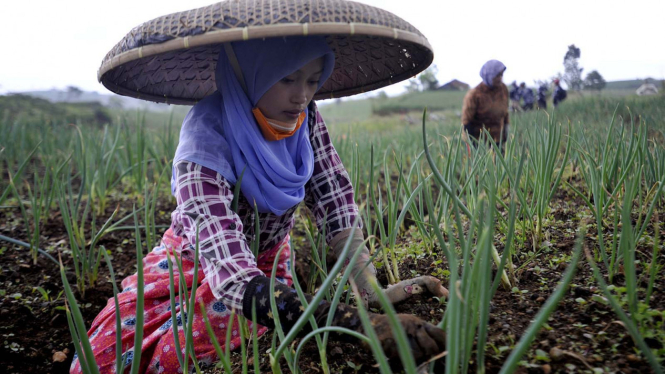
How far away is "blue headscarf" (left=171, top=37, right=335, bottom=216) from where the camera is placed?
3.84 feet

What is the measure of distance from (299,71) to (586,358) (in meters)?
0.92

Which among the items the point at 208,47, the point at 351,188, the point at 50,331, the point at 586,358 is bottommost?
the point at 50,331

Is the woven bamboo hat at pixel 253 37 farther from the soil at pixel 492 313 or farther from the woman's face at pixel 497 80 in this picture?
the woman's face at pixel 497 80

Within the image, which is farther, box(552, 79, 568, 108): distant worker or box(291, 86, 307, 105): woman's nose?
box(552, 79, 568, 108): distant worker

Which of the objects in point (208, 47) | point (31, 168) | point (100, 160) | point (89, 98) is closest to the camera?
point (208, 47)

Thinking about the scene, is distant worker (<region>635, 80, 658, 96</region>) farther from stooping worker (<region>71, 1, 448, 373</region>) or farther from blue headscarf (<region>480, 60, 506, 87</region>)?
blue headscarf (<region>480, 60, 506, 87</region>)

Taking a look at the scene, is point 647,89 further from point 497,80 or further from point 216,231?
point 497,80

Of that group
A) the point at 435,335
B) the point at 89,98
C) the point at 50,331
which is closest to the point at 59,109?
the point at 89,98

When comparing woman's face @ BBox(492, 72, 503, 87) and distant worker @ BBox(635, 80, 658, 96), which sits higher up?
woman's face @ BBox(492, 72, 503, 87)

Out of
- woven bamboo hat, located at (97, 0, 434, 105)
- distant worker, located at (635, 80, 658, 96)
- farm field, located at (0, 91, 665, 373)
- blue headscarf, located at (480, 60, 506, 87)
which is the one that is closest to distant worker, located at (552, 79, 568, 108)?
farm field, located at (0, 91, 665, 373)

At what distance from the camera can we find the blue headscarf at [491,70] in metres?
4.10

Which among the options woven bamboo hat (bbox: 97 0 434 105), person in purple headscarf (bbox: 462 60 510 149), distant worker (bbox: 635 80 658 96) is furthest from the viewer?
person in purple headscarf (bbox: 462 60 510 149)

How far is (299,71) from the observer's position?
1194mm

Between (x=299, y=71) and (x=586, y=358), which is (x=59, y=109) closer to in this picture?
(x=299, y=71)
